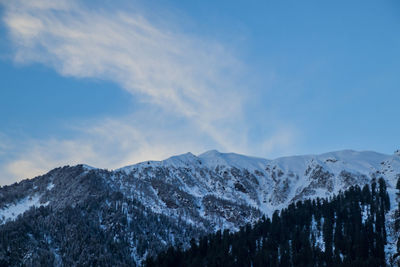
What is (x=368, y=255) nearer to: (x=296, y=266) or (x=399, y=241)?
(x=399, y=241)

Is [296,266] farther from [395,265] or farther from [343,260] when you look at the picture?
[395,265]

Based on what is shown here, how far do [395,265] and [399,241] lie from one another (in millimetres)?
14380

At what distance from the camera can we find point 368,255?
198m

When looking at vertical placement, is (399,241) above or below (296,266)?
Answer: above

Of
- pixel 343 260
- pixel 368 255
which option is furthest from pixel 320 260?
pixel 368 255

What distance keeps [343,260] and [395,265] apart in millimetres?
22892

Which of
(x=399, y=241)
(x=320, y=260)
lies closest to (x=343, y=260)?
(x=320, y=260)

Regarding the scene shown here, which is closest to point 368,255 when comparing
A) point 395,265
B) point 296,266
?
point 395,265

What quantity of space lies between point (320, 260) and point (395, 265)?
107 ft

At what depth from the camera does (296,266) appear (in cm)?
19812

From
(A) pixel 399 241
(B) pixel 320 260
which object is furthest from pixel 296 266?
(A) pixel 399 241

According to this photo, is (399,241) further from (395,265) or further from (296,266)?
(296,266)

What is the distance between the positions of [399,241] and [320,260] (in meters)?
38.9

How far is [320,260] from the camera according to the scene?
198m
